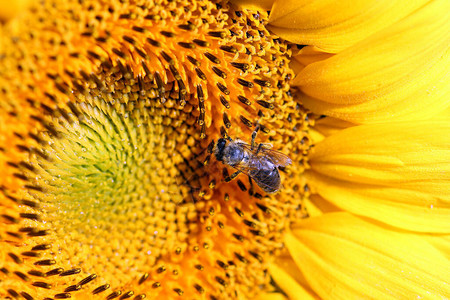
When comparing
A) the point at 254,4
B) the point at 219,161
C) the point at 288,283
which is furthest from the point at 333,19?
the point at 288,283

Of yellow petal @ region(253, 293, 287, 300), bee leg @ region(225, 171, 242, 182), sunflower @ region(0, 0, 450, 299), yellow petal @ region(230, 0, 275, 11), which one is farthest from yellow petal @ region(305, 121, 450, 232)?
yellow petal @ region(230, 0, 275, 11)

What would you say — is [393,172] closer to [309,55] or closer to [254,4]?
[309,55]

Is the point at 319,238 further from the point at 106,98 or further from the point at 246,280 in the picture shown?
the point at 106,98

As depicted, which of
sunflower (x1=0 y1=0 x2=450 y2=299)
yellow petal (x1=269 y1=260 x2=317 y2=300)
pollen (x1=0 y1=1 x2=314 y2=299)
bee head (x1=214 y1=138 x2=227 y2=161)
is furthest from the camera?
yellow petal (x1=269 y1=260 x2=317 y2=300)

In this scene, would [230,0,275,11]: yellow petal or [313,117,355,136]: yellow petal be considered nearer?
[230,0,275,11]: yellow petal

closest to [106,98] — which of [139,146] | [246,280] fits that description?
[139,146]

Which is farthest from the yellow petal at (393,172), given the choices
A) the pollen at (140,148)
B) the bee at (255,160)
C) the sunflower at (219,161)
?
the bee at (255,160)

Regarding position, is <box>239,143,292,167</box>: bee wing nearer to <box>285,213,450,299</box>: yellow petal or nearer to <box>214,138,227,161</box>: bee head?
<box>214,138,227,161</box>: bee head
